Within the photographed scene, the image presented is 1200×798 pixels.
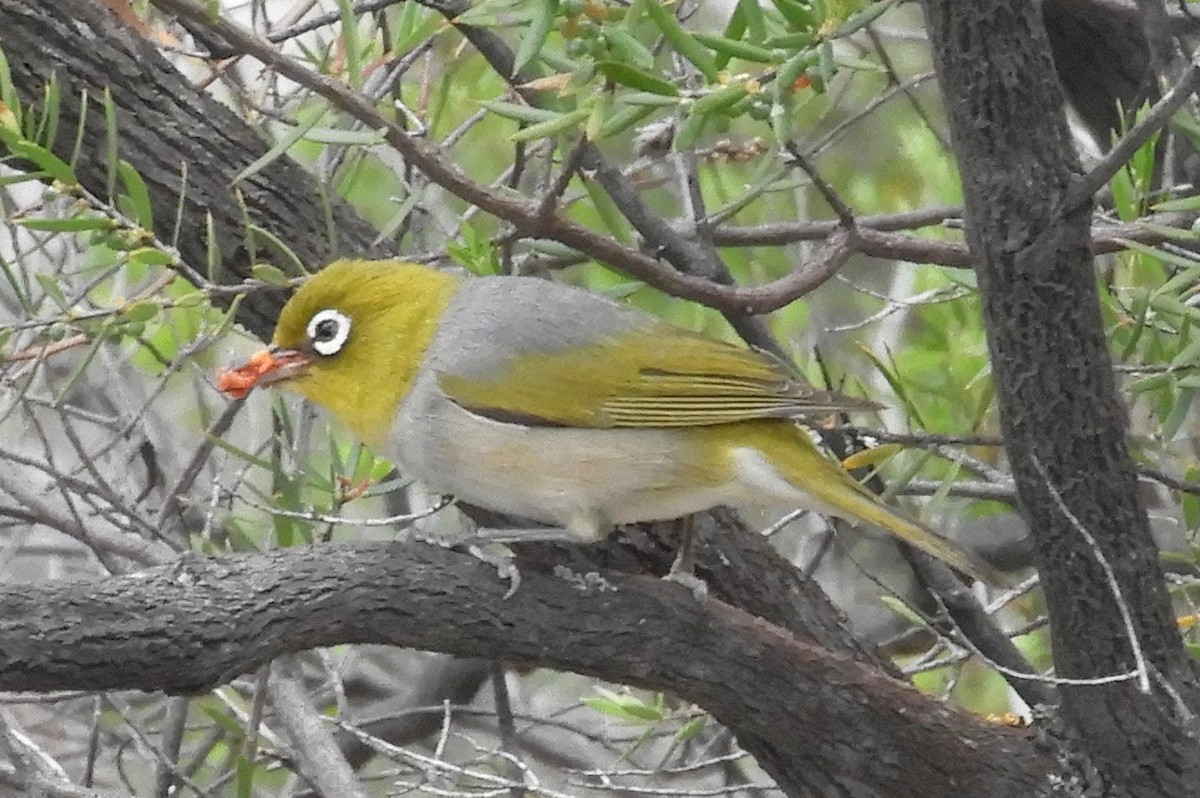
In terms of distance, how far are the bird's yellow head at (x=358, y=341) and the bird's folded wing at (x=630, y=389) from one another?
99 millimetres

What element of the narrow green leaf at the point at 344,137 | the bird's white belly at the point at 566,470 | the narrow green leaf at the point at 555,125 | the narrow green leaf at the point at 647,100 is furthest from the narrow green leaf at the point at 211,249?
the narrow green leaf at the point at 647,100

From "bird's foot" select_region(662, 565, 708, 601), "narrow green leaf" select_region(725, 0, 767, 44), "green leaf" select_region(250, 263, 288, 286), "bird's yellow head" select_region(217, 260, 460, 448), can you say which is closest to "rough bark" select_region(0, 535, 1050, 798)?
"bird's foot" select_region(662, 565, 708, 601)

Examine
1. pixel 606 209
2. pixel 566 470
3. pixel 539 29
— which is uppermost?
pixel 539 29

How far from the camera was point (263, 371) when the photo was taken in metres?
2.75

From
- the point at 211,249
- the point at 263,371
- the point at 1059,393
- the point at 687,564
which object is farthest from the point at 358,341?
the point at 1059,393

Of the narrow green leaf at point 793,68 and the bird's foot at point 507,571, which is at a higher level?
the narrow green leaf at point 793,68

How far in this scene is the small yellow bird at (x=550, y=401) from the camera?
2.70 metres

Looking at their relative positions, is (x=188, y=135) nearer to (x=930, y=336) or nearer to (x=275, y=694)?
(x=275, y=694)

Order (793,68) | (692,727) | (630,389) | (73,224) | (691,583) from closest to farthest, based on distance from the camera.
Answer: (793,68) < (73,224) < (691,583) < (630,389) < (692,727)

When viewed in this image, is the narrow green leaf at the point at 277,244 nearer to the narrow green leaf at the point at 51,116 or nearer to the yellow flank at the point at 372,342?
the yellow flank at the point at 372,342

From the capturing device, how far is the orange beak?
8.80ft

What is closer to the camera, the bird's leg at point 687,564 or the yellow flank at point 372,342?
the bird's leg at point 687,564

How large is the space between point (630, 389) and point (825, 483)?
1.19ft

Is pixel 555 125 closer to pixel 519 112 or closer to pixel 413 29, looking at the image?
pixel 519 112
